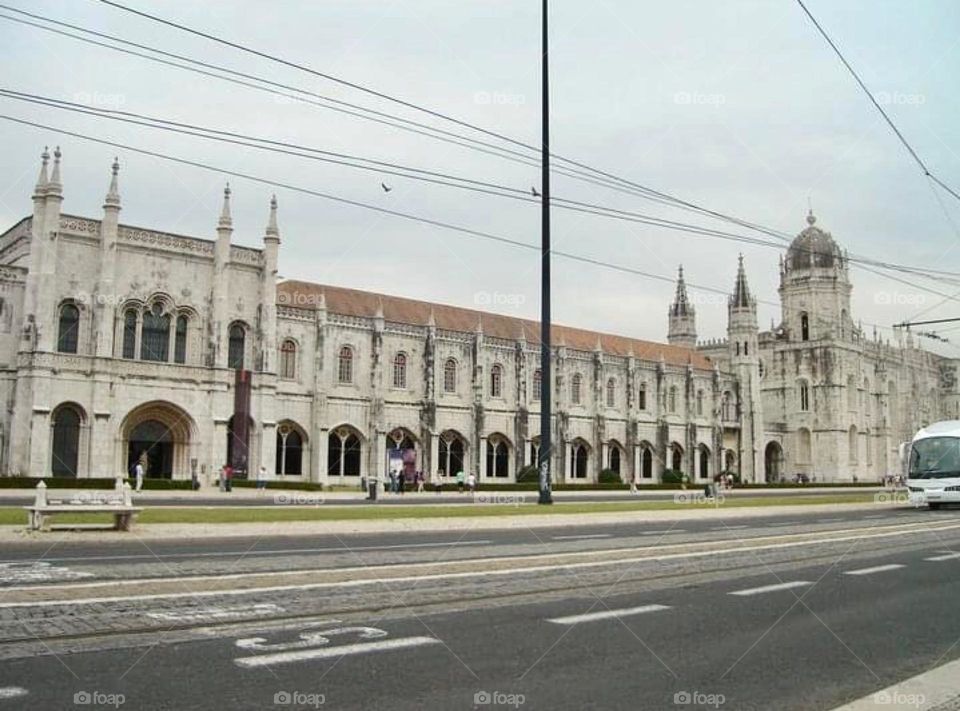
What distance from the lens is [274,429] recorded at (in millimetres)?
48562

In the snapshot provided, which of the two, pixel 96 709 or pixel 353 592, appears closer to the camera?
pixel 96 709

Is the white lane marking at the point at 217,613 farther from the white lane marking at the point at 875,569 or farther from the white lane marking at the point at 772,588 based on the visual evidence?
the white lane marking at the point at 875,569

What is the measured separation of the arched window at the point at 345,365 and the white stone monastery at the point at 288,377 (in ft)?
0.27

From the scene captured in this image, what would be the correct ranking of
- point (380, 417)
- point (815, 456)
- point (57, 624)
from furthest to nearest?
1. point (815, 456)
2. point (380, 417)
3. point (57, 624)

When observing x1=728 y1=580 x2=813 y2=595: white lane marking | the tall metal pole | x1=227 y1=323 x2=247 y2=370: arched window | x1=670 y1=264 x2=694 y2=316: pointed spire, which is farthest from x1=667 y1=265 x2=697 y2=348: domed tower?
x1=728 y1=580 x2=813 y2=595: white lane marking

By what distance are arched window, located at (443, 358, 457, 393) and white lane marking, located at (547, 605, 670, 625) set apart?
4923 cm

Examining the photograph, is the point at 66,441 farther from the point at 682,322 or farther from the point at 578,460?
the point at 682,322

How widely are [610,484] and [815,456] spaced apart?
3682cm

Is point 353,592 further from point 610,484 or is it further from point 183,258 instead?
point 610,484

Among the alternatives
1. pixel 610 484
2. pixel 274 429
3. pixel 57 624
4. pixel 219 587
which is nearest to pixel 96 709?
pixel 57 624

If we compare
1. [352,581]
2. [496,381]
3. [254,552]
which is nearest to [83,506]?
[254,552]

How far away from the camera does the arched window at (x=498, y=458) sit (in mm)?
61812

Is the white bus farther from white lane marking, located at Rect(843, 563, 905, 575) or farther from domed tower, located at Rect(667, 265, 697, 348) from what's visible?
domed tower, located at Rect(667, 265, 697, 348)

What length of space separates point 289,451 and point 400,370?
8725 millimetres
